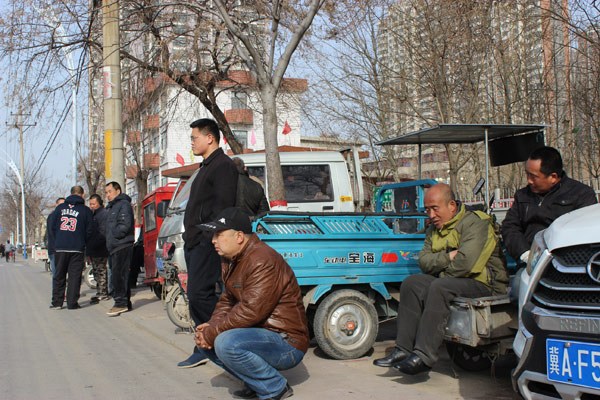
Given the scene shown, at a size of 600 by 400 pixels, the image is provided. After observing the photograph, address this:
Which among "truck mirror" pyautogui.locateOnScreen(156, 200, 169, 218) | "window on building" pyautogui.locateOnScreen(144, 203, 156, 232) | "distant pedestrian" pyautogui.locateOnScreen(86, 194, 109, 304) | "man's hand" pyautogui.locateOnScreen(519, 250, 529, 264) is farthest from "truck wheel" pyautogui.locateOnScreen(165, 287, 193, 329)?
"window on building" pyautogui.locateOnScreen(144, 203, 156, 232)

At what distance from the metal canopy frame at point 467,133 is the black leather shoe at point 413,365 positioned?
2828 mm

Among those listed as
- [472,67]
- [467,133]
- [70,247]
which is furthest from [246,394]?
[472,67]

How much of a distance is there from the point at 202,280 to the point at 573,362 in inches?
124

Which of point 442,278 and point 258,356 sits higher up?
point 442,278

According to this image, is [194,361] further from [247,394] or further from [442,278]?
[442,278]

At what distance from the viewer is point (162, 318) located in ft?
29.6

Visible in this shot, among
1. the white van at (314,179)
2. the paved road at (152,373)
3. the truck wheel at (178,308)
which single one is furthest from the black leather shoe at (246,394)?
the white van at (314,179)

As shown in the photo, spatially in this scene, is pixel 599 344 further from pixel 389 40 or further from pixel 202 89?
pixel 389 40

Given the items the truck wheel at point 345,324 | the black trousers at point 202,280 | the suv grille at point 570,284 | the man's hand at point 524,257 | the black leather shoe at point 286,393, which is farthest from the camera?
the truck wheel at point 345,324

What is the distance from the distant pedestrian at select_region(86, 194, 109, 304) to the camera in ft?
38.3

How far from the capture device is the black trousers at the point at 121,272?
31.3 ft

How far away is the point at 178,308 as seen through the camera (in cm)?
769

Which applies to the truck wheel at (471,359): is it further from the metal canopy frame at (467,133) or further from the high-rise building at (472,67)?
the high-rise building at (472,67)

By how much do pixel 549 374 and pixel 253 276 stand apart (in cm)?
199
